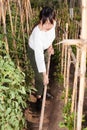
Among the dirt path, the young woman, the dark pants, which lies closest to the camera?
the young woman

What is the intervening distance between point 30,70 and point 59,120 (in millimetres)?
960

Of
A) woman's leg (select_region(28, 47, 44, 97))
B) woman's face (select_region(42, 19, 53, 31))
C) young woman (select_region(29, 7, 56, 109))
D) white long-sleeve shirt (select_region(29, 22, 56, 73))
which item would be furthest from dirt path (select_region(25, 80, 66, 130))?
woman's face (select_region(42, 19, 53, 31))

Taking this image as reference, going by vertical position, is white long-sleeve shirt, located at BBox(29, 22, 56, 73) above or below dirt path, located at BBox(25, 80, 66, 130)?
above

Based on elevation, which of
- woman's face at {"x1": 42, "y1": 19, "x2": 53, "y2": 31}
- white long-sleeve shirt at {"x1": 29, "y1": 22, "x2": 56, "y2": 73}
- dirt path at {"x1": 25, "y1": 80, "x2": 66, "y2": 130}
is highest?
woman's face at {"x1": 42, "y1": 19, "x2": 53, "y2": 31}

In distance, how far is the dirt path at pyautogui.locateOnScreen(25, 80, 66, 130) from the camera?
3249mm

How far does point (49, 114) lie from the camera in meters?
3.49

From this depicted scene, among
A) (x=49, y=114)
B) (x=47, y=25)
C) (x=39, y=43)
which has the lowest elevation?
(x=49, y=114)

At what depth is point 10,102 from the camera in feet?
8.07

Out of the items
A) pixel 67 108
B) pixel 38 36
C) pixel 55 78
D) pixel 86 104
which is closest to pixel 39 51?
pixel 38 36

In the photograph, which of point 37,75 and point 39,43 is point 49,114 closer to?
point 37,75

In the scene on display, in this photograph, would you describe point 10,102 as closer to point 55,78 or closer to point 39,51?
point 39,51

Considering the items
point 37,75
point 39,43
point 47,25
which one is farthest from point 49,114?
point 47,25

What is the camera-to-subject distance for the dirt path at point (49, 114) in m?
3.25

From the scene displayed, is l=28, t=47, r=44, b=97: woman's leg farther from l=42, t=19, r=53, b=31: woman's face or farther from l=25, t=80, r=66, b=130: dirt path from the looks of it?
l=42, t=19, r=53, b=31: woman's face
